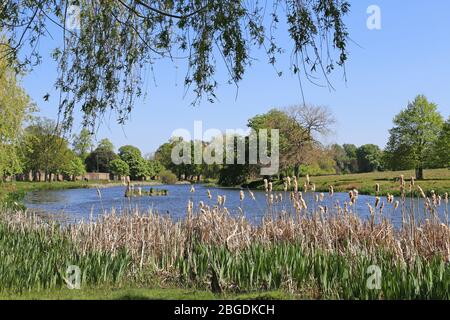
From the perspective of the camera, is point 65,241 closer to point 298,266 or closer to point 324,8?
point 298,266

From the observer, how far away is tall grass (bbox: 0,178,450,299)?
16.9 ft

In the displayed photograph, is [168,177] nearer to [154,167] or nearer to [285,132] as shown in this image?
[154,167]

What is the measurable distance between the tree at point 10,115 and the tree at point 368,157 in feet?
201

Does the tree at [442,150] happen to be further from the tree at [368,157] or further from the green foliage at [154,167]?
the green foliage at [154,167]

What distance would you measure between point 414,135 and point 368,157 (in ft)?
124

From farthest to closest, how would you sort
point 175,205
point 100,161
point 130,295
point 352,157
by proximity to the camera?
point 352,157, point 100,161, point 175,205, point 130,295

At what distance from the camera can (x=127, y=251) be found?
253 inches

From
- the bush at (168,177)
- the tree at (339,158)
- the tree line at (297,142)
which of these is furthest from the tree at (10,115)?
the bush at (168,177)

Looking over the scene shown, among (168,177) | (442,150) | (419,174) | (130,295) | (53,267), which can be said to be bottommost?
(130,295)

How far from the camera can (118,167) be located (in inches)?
2869

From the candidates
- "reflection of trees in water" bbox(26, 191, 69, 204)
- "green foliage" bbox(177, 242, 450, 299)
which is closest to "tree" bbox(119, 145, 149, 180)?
"reflection of trees in water" bbox(26, 191, 69, 204)

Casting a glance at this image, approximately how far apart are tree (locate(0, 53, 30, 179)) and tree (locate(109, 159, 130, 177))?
55274 millimetres

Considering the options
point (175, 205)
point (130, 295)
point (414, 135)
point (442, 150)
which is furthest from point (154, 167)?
point (130, 295)

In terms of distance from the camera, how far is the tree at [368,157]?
73.4 meters
